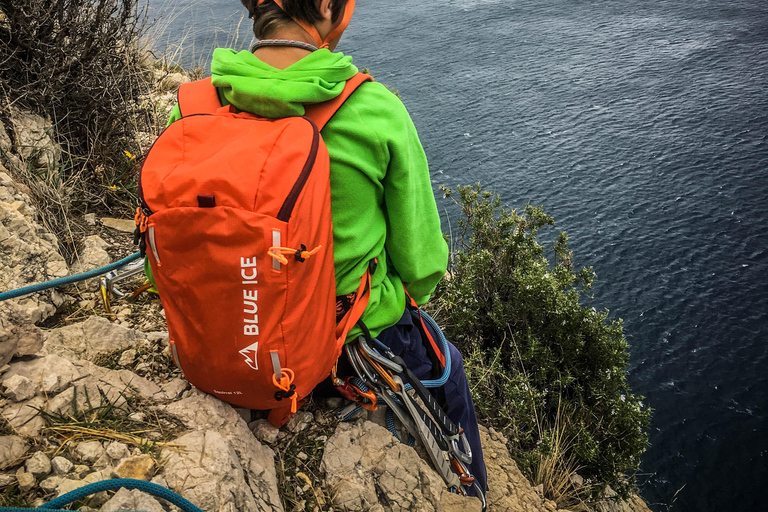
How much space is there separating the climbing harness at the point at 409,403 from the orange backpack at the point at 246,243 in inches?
14.3

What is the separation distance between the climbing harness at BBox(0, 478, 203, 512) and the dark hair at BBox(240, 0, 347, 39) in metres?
1.38

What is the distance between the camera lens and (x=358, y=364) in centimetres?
206

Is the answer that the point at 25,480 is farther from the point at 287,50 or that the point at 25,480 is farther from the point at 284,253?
the point at 287,50

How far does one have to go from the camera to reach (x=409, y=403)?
2.15 meters

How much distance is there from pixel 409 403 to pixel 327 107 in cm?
123

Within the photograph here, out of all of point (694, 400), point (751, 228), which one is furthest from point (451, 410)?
point (751, 228)

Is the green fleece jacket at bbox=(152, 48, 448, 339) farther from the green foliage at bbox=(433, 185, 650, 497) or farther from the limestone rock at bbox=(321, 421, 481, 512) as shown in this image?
the green foliage at bbox=(433, 185, 650, 497)

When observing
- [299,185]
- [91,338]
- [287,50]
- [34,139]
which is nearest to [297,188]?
[299,185]

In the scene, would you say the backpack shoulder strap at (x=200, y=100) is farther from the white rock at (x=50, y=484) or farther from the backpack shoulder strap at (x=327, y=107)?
the white rock at (x=50, y=484)

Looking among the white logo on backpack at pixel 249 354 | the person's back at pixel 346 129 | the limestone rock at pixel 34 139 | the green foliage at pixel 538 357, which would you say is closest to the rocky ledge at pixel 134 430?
the limestone rock at pixel 34 139

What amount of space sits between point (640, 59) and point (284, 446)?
1138cm

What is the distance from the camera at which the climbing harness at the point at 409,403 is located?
2045 millimetres

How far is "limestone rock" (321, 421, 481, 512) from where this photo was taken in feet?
7.03

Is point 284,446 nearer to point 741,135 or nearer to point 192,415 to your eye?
point 192,415
